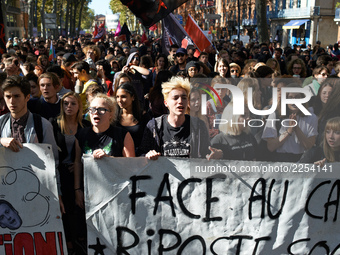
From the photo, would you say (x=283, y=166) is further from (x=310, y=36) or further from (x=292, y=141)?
(x=310, y=36)

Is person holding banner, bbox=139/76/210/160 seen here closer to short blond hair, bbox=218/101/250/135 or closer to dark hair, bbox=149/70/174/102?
short blond hair, bbox=218/101/250/135

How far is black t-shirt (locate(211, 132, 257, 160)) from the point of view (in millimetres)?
3428

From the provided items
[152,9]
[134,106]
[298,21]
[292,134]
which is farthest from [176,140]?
[298,21]

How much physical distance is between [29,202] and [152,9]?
552cm

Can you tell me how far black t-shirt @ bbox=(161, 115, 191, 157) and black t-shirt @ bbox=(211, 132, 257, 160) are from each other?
0.29 metres

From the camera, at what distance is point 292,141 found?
3.45 m

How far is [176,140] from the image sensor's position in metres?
3.67

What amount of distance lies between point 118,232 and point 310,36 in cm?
4303

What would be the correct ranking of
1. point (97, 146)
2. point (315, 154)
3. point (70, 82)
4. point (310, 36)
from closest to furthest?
point (315, 154), point (97, 146), point (70, 82), point (310, 36)

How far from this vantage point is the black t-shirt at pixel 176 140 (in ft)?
11.9

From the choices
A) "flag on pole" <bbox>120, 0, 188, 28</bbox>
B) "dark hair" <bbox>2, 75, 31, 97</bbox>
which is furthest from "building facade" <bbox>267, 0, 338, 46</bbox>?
"dark hair" <bbox>2, 75, 31, 97</bbox>

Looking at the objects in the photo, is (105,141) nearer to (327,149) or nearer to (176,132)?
(176,132)

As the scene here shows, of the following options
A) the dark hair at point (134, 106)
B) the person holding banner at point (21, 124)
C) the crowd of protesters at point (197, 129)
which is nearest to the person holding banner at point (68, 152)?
the crowd of protesters at point (197, 129)

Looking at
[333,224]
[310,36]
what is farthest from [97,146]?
[310,36]
